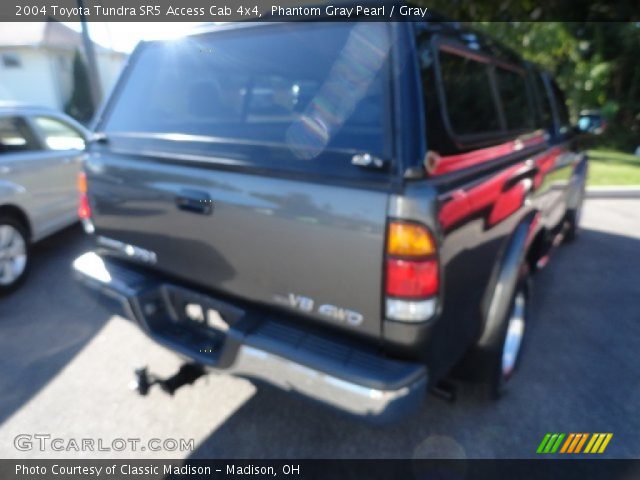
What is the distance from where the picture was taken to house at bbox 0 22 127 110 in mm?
22922

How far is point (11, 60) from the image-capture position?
23.3 metres

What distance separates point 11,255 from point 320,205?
3680 mm

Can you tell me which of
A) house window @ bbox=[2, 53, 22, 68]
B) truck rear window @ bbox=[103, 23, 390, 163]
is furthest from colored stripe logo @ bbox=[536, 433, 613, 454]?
house window @ bbox=[2, 53, 22, 68]

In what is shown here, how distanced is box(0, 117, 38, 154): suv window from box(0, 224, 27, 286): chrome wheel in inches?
30.1

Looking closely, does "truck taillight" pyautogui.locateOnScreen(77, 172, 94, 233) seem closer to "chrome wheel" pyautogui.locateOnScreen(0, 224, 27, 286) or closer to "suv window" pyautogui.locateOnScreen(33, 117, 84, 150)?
"chrome wheel" pyautogui.locateOnScreen(0, 224, 27, 286)

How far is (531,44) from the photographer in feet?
42.3

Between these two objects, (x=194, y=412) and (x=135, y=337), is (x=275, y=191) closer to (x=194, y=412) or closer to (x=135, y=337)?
(x=194, y=412)

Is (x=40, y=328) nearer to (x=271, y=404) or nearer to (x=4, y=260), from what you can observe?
(x=4, y=260)

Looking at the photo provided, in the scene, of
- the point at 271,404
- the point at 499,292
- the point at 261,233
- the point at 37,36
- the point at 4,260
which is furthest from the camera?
the point at 37,36

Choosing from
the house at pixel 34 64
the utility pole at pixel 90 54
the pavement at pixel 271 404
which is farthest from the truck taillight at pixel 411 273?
the house at pixel 34 64

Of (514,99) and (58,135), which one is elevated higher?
(514,99)

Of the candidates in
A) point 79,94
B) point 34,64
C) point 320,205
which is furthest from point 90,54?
point 34,64

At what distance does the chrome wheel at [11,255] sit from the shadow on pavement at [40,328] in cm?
15

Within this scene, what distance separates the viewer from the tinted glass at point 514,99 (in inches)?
105
